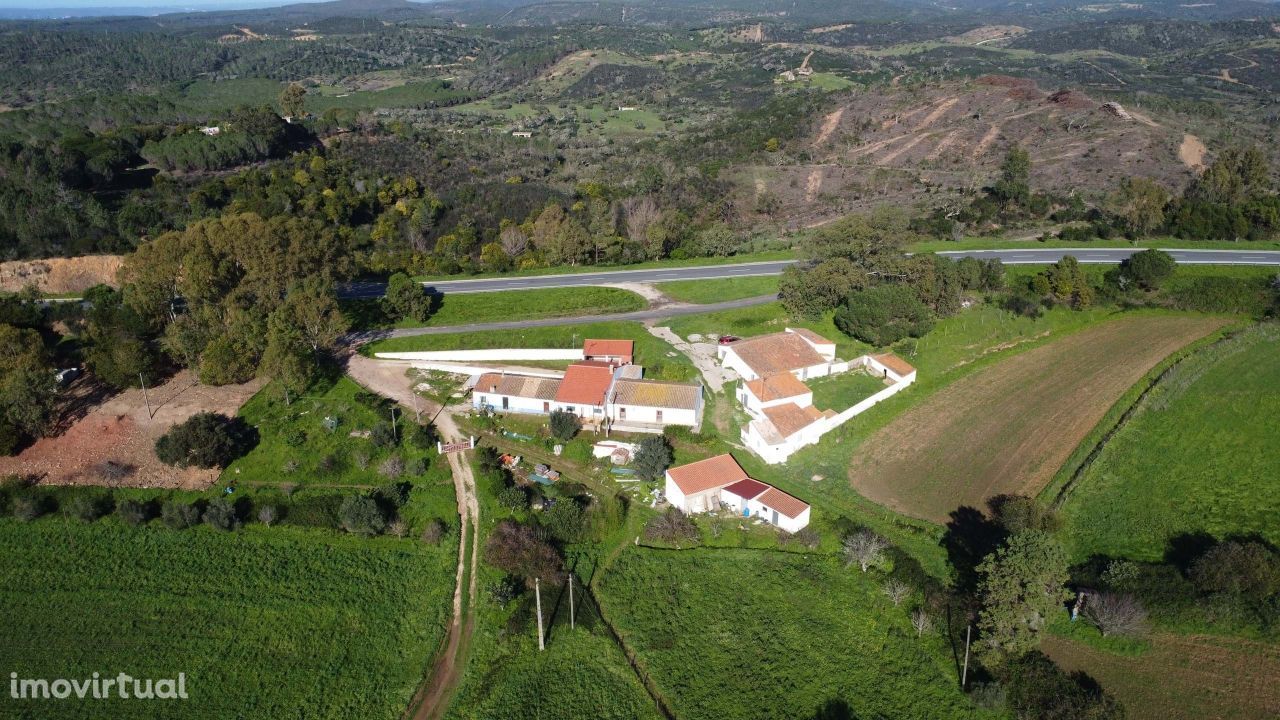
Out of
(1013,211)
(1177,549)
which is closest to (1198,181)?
(1013,211)

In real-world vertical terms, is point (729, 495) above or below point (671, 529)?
above

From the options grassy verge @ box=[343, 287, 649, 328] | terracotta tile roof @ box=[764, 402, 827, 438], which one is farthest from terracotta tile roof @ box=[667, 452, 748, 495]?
grassy verge @ box=[343, 287, 649, 328]

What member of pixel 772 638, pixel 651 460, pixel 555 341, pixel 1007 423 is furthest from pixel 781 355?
pixel 772 638

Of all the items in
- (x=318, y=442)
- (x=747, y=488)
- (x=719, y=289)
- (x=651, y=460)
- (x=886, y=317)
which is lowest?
(x=747, y=488)

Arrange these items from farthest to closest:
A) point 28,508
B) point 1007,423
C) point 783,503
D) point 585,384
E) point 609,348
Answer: point 609,348, point 585,384, point 1007,423, point 28,508, point 783,503

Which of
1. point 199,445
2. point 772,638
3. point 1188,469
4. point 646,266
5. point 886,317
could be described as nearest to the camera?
point 772,638

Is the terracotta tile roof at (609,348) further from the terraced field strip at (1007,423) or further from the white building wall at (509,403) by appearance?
the terraced field strip at (1007,423)

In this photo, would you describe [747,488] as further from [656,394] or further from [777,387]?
[656,394]
